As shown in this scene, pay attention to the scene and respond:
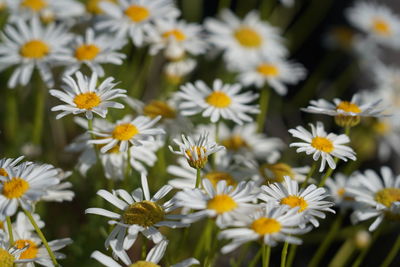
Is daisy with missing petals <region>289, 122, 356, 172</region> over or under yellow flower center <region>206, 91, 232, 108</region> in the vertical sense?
over

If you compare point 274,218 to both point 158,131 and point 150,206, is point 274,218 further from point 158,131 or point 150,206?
point 158,131

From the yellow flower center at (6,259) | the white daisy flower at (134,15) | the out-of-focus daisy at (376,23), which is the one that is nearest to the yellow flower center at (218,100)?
the white daisy flower at (134,15)

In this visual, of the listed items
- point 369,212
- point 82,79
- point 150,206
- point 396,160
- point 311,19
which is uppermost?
point 82,79

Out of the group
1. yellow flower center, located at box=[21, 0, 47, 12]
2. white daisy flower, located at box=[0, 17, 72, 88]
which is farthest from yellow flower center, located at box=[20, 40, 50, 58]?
yellow flower center, located at box=[21, 0, 47, 12]

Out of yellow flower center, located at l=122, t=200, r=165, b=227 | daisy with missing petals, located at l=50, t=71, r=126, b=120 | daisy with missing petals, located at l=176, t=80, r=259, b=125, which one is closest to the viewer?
yellow flower center, located at l=122, t=200, r=165, b=227

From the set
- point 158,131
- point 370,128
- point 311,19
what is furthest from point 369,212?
point 311,19

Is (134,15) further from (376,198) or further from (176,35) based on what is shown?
(376,198)

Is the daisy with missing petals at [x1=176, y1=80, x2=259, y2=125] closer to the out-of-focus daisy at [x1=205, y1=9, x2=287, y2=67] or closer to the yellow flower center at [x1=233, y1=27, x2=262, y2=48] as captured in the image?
the out-of-focus daisy at [x1=205, y1=9, x2=287, y2=67]

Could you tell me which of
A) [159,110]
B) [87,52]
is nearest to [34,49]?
[87,52]
